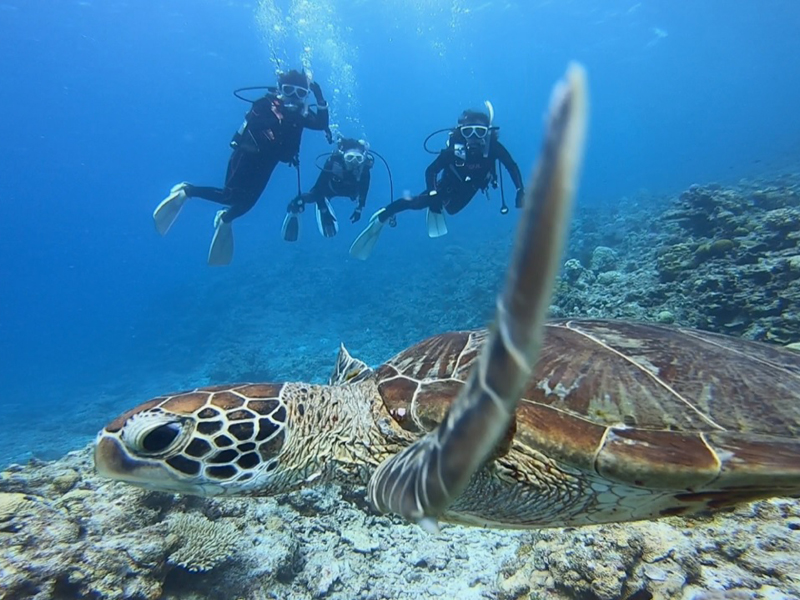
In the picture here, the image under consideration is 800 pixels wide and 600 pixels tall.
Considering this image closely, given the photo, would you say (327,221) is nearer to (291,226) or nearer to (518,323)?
(291,226)

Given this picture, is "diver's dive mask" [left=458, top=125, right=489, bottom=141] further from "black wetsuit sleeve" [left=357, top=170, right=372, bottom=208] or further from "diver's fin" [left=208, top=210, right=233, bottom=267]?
"diver's fin" [left=208, top=210, right=233, bottom=267]

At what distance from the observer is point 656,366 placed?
4.94ft

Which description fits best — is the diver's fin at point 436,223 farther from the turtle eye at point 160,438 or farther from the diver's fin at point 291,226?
the turtle eye at point 160,438

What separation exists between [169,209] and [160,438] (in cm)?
699

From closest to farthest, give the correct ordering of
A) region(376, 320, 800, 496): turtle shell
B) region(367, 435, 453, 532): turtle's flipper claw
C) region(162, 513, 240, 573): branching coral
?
region(367, 435, 453, 532): turtle's flipper claw < region(376, 320, 800, 496): turtle shell < region(162, 513, 240, 573): branching coral

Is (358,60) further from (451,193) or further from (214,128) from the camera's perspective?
(451,193)

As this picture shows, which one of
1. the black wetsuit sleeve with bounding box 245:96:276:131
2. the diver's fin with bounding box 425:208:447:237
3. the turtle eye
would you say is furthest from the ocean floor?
the black wetsuit sleeve with bounding box 245:96:276:131

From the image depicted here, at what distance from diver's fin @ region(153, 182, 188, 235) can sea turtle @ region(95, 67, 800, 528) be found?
661 centimetres

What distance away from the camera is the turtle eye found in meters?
1.49

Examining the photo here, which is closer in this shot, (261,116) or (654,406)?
(654,406)

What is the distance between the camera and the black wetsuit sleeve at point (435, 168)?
6.91m

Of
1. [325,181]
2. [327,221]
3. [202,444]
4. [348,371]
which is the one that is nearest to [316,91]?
[325,181]

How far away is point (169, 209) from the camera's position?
7.31 meters

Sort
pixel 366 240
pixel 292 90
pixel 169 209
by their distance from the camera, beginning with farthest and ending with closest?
pixel 366 240, pixel 169 209, pixel 292 90
